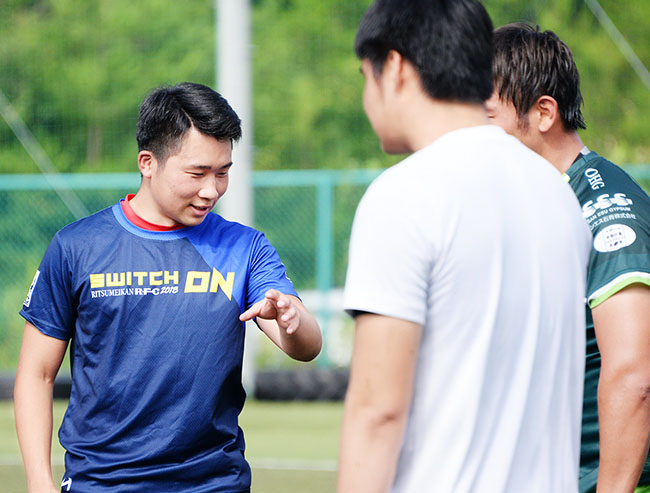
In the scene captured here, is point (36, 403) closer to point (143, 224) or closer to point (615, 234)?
point (143, 224)

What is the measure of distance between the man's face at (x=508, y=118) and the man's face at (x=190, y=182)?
764 mm

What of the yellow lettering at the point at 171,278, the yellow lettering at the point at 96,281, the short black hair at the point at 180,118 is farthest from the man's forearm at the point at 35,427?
the short black hair at the point at 180,118

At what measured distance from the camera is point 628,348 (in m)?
2.39

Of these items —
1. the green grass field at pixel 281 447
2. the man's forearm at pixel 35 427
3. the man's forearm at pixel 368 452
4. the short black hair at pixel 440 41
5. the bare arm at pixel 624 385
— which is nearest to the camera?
the man's forearm at pixel 368 452

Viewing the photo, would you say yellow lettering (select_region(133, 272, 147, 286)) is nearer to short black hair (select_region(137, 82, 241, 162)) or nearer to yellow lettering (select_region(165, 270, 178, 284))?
yellow lettering (select_region(165, 270, 178, 284))

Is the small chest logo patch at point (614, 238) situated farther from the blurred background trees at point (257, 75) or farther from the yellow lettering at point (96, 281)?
the blurred background trees at point (257, 75)

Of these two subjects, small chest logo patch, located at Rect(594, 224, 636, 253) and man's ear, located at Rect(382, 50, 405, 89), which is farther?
small chest logo patch, located at Rect(594, 224, 636, 253)

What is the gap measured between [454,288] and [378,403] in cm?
23

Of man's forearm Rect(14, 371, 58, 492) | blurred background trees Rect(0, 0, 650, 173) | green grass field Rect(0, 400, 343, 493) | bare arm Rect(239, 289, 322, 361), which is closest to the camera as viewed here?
bare arm Rect(239, 289, 322, 361)

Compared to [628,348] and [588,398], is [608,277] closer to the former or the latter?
[628,348]

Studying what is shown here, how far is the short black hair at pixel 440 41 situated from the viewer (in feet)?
5.92

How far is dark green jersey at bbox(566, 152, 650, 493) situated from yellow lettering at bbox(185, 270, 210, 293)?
1.01 meters

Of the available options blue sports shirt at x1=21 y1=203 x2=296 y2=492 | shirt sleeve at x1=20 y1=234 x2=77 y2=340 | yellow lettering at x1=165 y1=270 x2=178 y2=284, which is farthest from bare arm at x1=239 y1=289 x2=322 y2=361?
shirt sleeve at x1=20 y1=234 x2=77 y2=340

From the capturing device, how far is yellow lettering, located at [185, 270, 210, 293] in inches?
112
